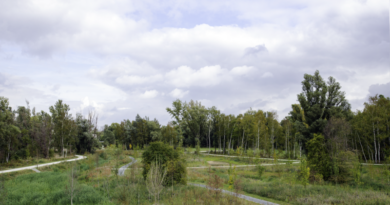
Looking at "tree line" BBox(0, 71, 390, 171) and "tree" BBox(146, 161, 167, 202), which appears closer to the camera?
"tree" BBox(146, 161, 167, 202)

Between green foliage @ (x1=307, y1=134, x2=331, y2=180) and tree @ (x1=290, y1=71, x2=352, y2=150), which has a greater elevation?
tree @ (x1=290, y1=71, x2=352, y2=150)

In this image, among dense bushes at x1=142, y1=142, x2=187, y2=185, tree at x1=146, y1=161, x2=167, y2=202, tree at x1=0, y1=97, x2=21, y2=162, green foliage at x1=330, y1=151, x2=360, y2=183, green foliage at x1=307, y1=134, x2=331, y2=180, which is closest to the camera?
tree at x1=146, y1=161, x2=167, y2=202

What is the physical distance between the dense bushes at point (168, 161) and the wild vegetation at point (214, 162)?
7 centimetres

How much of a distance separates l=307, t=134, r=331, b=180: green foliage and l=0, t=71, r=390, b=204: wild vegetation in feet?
0.31

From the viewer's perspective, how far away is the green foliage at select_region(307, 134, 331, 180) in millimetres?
22330

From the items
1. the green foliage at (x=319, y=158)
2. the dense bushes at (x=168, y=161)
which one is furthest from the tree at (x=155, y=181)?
the green foliage at (x=319, y=158)

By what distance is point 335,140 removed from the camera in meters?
23.0

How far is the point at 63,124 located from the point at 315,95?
4228 centimetres

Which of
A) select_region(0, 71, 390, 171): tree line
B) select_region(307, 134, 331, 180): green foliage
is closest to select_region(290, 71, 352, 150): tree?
select_region(0, 71, 390, 171): tree line

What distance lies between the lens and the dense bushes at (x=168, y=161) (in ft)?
56.5

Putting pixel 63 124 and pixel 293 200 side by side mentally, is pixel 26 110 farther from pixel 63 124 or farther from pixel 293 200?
pixel 293 200

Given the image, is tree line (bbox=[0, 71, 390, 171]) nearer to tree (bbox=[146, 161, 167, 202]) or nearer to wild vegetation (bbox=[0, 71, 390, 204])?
wild vegetation (bbox=[0, 71, 390, 204])

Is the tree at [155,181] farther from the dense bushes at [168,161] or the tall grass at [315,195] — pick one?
the tall grass at [315,195]

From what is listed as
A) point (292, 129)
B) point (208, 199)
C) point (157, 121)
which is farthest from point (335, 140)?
point (157, 121)
